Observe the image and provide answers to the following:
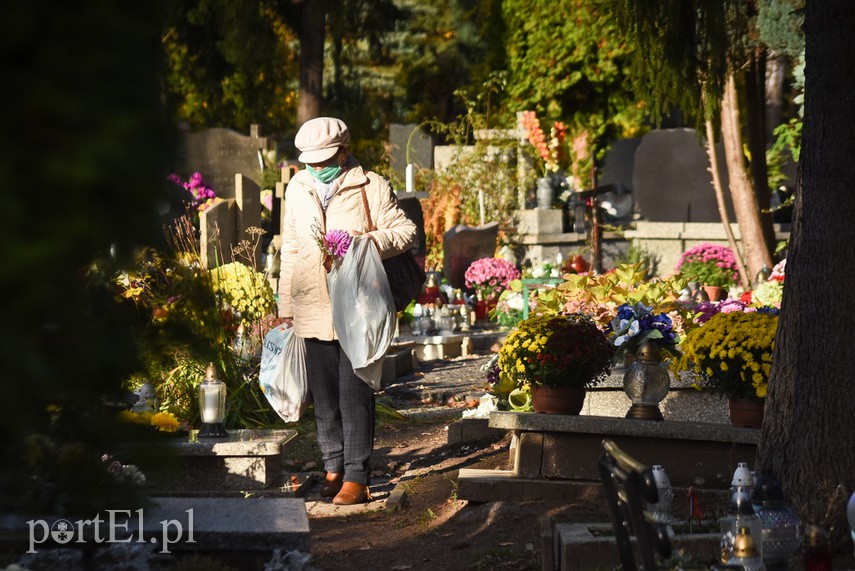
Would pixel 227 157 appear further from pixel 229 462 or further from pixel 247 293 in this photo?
pixel 229 462

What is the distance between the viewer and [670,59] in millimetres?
5684

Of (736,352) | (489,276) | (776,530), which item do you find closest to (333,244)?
(736,352)

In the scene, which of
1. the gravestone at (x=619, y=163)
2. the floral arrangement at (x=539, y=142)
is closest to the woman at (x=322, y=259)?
the floral arrangement at (x=539, y=142)

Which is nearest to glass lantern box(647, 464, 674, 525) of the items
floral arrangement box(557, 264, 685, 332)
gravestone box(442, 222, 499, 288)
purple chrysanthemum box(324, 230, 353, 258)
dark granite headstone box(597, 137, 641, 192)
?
purple chrysanthemum box(324, 230, 353, 258)

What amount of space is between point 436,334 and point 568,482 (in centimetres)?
653

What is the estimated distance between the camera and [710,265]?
1438 cm

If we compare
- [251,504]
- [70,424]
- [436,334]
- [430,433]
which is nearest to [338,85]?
[436,334]

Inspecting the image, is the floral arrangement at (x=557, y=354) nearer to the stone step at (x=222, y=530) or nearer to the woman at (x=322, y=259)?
the woman at (x=322, y=259)

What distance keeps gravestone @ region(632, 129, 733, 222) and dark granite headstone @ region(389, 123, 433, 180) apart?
3215mm

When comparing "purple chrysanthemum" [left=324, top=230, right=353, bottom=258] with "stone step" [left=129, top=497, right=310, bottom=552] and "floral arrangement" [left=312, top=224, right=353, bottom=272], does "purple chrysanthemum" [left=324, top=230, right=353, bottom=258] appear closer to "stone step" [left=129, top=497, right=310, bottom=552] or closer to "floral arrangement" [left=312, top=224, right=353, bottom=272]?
"floral arrangement" [left=312, top=224, right=353, bottom=272]

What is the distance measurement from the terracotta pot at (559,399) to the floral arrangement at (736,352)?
0.56 m

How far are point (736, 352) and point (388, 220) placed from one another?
1752 millimetres

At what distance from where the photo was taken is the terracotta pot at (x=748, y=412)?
5.52 m

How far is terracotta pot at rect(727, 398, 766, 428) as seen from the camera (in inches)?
217
